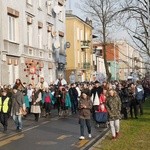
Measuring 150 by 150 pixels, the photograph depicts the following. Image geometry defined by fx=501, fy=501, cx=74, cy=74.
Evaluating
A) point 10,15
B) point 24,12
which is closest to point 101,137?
point 10,15

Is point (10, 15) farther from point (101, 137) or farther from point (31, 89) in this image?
point (101, 137)

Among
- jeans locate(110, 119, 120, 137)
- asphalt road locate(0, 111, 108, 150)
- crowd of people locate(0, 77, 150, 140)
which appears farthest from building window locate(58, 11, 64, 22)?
jeans locate(110, 119, 120, 137)

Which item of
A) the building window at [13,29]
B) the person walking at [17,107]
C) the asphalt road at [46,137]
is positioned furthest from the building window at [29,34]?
the person walking at [17,107]

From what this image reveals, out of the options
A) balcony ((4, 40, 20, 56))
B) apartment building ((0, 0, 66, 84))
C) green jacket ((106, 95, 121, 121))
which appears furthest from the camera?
apartment building ((0, 0, 66, 84))

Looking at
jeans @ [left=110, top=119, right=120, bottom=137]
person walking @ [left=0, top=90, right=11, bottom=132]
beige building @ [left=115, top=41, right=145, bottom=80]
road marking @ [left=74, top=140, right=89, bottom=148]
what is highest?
beige building @ [left=115, top=41, right=145, bottom=80]

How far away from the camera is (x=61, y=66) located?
47094 millimetres

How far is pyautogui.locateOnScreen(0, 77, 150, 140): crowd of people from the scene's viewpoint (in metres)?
17.5

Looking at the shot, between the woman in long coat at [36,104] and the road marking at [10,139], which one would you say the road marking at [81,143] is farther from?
the woman in long coat at [36,104]

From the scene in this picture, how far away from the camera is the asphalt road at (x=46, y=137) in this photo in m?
15.8

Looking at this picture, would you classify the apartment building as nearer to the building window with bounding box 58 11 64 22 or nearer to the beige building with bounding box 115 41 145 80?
the building window with bounding box 58 11 64 22

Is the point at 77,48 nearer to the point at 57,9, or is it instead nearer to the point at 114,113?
the point at 57,9

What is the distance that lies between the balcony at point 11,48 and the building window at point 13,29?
0.47m

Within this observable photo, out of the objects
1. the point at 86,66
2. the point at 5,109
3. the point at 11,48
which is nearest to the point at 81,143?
the point at 5,109

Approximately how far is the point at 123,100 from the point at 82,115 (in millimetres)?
10255
